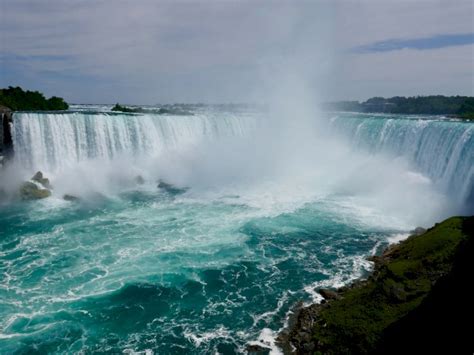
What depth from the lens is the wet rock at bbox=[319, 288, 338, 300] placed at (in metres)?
11.4

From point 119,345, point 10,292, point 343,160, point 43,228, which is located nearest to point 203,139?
point 343,160

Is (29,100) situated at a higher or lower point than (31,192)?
higher

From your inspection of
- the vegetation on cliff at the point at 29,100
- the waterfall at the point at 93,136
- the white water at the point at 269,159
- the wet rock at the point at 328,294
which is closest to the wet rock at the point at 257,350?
the wet rock at the point at 328,294

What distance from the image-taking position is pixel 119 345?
9.77 metres

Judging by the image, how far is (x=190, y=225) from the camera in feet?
59.5

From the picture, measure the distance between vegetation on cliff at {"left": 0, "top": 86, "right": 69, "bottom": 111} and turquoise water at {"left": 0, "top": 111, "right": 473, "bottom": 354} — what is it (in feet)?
51.1

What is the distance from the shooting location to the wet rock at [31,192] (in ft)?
71.9

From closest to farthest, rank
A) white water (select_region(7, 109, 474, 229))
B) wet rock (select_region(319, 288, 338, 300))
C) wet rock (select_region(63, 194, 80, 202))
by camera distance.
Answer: wet rock (select_region(319, 288, 338, 300)) < white water (select_region(7, 109, 474, 229)) < wet rock (select_region(63, 194, 80, 202))

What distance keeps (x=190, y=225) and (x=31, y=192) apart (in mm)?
10150

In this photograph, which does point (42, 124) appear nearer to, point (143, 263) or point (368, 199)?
point (143, 263)

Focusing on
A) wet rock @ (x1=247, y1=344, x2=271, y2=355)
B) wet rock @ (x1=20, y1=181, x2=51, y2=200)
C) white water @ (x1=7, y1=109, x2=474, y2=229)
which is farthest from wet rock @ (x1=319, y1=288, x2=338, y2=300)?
wet rock @ (x1=20, y1=181, x2=51, y2=200)

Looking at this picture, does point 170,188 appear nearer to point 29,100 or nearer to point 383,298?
point 383,298

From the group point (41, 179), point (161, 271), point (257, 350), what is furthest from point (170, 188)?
point (257, 350)

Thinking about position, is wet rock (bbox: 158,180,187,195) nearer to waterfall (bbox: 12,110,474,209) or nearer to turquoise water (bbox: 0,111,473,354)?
turquoise water (bbox: 0,111,473,354)
